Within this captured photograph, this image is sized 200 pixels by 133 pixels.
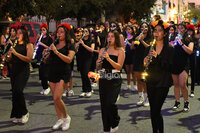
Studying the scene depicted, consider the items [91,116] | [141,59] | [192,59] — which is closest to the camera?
[91,116]

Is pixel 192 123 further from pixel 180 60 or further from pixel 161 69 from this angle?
pixel 161 69

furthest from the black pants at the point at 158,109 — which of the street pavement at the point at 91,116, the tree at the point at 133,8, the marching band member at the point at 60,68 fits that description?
the tree at the point at 133,8

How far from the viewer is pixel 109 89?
5.24 meters

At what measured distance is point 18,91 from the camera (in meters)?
6.05

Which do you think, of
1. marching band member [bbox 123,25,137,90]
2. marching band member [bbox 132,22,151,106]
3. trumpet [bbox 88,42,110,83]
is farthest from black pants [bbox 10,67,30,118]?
marching band member [bbox 123,25,137,90]

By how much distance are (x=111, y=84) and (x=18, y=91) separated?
1912 millimetres

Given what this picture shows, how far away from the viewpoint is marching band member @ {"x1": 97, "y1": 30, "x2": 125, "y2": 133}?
5.22m

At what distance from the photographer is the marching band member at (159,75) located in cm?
480

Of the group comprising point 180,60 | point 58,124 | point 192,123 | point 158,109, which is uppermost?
point 180,60

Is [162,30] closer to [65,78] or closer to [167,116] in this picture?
[65,78]

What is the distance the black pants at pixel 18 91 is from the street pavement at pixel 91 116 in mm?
254

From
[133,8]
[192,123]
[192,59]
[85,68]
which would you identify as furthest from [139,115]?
[133,8]

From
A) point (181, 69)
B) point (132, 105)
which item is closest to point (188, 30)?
point (181, 69)

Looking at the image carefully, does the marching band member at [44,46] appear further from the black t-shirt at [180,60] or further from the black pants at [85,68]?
the black t-shirt at [180,60]
